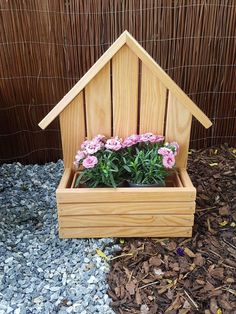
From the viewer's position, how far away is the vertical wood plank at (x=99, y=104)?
173 cm

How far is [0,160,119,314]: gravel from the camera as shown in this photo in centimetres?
147

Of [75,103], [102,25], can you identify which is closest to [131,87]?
[75,103]

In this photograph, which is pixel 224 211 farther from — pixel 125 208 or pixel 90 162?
pixel 90 162

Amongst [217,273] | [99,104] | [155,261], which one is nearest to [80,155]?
[99,104]

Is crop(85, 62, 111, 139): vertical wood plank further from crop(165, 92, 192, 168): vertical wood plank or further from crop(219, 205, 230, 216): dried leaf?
crop(219, 205, 230, 216): dried leaf

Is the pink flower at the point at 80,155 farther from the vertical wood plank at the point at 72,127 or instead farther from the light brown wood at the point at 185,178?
the light brown wood at the point at 185,178

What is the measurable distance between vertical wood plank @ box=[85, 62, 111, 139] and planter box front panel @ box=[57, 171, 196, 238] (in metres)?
0.33

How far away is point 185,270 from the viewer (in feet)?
5.32

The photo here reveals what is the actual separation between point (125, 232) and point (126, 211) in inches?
5.3

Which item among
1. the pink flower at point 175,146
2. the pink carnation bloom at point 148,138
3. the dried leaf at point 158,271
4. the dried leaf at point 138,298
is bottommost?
the dried leaf at point 138,298

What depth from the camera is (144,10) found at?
229 cm

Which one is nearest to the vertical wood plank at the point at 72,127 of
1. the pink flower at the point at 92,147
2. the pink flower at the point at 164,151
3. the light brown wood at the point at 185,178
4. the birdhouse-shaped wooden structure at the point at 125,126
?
the birdhouse-shaped wooden structure at the point at 125,126

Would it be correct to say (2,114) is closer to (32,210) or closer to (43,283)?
(32,210)

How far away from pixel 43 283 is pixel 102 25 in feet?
5.40
